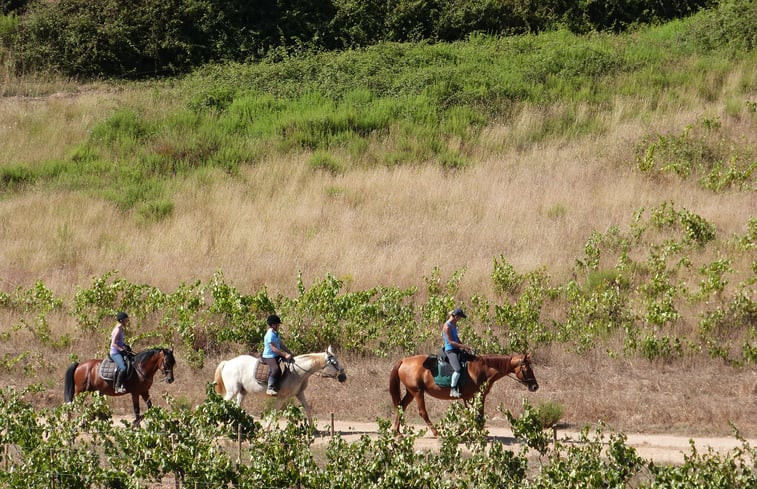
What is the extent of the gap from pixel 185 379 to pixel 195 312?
198cm

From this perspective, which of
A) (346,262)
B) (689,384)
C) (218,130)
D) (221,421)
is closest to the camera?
(221,421)

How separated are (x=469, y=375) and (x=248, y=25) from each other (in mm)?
25370

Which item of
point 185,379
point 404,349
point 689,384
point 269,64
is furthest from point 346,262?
point 269,64

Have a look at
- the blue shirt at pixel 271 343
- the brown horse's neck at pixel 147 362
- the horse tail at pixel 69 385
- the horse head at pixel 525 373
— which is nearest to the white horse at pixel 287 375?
the blue shirt at pixel 271 343

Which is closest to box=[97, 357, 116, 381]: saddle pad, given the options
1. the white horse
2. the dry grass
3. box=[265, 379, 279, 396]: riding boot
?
the dry grass

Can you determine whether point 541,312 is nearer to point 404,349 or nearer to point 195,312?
point 404,349

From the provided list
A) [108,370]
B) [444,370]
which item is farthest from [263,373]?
[444,370]

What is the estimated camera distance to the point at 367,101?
33.4 metres

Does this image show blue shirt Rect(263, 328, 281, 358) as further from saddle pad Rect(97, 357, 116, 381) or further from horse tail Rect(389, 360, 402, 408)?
saddle pad Rect(97, 357, 116, 381)

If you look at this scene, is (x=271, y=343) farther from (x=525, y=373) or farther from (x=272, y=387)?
(x=525, y=373)

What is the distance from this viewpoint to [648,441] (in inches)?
656

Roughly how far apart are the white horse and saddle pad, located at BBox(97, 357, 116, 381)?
2031 millimetres

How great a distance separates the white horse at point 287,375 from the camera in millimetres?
17359

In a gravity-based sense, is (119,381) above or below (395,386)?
below
